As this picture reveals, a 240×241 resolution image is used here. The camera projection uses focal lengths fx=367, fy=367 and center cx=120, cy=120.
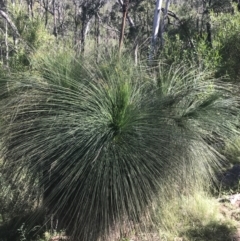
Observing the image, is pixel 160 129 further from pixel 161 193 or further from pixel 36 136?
pixel 36 136

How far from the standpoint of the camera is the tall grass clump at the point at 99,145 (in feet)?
8.87

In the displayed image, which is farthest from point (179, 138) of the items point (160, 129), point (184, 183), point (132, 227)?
point (132, 227)

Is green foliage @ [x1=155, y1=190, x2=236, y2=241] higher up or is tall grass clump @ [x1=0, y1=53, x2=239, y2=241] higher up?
tall grass clump @ [x1=0, y1=53, x2=239, y2=241]

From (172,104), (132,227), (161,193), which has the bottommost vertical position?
(132,227)

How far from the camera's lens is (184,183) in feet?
10.3

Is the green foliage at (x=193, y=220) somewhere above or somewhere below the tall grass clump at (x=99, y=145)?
below

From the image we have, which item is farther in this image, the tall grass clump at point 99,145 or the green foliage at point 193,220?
the green foliage at point 193,220

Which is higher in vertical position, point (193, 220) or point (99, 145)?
point (99, 145)

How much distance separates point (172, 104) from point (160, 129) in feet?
1.55

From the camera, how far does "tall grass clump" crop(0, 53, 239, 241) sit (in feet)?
8.87

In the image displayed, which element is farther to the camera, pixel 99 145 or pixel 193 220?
pixel 193 220

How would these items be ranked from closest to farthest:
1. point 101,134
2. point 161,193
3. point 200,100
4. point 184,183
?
point 101,134 → point 161,193 → point 184,183 → point 200,100

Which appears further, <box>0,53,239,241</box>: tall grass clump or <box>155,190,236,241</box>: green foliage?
<box>155,190,236,241</box>: green foliage

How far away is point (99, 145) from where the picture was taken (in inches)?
106
